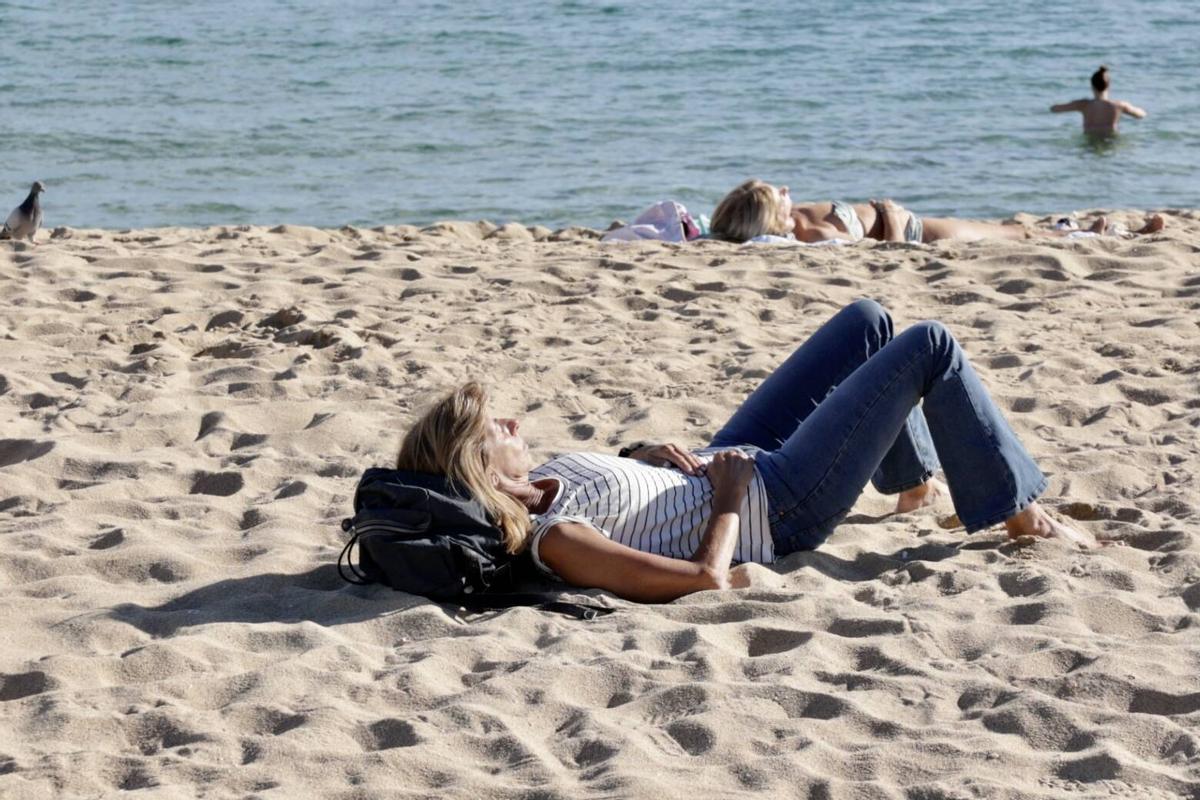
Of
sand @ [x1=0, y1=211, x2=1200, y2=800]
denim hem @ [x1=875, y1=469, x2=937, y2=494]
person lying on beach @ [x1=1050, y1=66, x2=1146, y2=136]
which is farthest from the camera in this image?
person lying on beach @ [x1=1050, y1=66, x2=1146, y2=136]

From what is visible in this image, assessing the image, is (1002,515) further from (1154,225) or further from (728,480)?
(1154,225)

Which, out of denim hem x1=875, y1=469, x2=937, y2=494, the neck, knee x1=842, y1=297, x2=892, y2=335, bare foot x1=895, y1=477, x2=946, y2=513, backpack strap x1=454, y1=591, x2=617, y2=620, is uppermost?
knee x1=842, y1=297, x2=892, y2=335

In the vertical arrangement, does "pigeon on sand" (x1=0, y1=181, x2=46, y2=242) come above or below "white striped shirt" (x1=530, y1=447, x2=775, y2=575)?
above

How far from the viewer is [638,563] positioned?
4.00 metres

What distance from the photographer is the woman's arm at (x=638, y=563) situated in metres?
3.98

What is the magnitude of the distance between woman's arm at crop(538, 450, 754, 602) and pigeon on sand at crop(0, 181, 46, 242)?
583cm

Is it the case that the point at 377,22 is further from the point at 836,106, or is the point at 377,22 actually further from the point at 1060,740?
the point at 1060,740

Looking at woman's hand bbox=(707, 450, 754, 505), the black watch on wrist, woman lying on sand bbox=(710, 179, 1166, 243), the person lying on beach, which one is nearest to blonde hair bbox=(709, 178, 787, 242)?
woman lying on sand bbox=(710, 179, 1166, 243)

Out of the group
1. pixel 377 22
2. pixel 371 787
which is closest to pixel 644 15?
pixel 377 22

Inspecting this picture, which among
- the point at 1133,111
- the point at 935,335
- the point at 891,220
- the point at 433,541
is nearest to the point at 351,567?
the point at 433,541

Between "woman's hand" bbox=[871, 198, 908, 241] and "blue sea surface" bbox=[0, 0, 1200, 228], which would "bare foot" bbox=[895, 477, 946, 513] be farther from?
"blue sea surface" bbox=[0, 0, 1200, 228]

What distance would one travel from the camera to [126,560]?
4.36 m

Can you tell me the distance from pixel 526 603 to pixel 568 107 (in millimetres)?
12463

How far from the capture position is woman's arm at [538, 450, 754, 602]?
3.98 meters
